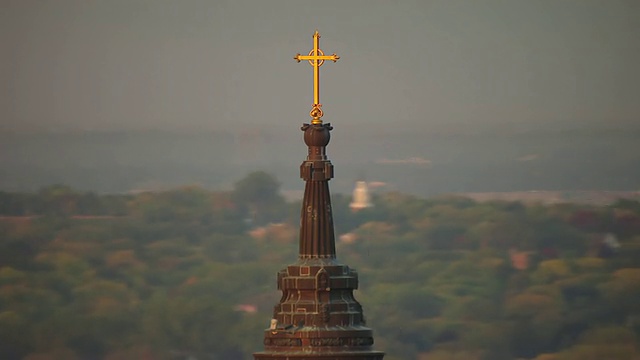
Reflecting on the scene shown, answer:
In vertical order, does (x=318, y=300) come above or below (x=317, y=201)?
below

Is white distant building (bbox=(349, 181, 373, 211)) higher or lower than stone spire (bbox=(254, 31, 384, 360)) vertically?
higher

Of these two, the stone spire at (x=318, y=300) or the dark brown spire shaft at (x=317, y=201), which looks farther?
the dark brown spire shaft at (x=317, y=201)

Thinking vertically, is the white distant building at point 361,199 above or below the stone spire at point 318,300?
above

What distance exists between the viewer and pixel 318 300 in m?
115

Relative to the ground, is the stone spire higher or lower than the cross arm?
lower

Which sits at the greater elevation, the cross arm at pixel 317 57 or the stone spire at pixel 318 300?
the cross arm at pixel 317 57

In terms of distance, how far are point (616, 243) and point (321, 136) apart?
35817 mm

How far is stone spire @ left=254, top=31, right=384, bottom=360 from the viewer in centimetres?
11444

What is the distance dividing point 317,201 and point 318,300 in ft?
8.00

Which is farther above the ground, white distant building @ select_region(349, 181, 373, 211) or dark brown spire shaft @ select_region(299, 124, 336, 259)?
white distant building @ select_region(349, 181, 373, 211)

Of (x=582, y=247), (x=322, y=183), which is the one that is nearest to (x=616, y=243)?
(x=582, y=247)

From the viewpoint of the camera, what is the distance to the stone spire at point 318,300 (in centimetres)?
11444

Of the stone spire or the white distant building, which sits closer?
the stone spire

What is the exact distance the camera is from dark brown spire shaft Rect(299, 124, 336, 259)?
115250mm
